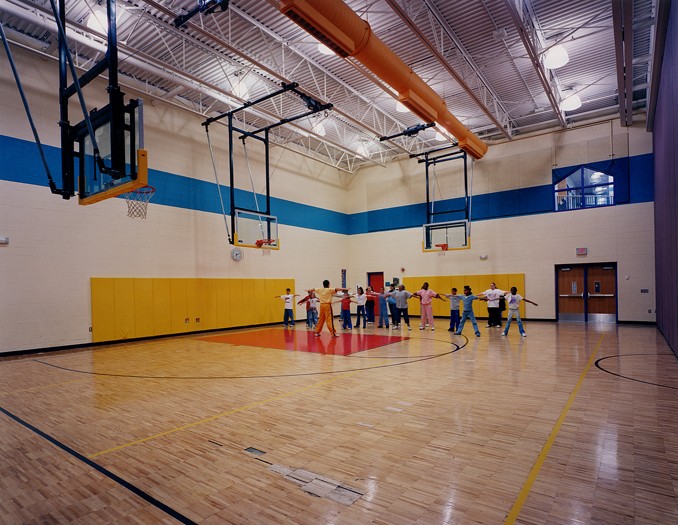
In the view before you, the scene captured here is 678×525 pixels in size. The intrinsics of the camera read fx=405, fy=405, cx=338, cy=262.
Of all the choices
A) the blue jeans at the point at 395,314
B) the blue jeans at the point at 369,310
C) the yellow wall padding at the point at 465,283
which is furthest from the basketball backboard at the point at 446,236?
the blue jeans at the point at 369,310

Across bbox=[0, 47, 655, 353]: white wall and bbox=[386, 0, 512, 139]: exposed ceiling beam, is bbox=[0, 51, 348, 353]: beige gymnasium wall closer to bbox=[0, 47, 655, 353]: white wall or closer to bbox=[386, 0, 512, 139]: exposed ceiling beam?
bbox=[0, 47, 655, 353]: white wall

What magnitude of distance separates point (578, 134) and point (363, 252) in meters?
11.2

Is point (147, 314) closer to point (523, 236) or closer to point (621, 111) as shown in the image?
point (523, 236)

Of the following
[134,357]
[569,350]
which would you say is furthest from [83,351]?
[569,350]

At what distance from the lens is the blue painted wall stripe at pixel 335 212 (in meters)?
11.2

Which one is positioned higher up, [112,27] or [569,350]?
[112,27]

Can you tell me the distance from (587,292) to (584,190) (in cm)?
404

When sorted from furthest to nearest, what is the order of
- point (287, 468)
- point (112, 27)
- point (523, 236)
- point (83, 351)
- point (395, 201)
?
1. point (395, 201)
2. point (523, 236)
3. point (83, 351)
4. point (112, 27)
5. point (287, 468)

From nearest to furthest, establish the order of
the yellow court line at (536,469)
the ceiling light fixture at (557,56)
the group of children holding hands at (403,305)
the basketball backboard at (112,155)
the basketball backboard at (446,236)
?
the yellow court line at (536,469), the basketball backboard at (112,155), the ceiling light fixture at (557,56), the group of children holding hands at (403,305), the basketball backboard at (446,236)

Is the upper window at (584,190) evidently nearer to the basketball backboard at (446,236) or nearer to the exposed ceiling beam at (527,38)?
the basketball backboard at (446,236)

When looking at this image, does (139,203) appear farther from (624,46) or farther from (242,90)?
(624,46)

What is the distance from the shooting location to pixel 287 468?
3.69m

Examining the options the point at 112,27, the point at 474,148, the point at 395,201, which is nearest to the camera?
the point at 112,27

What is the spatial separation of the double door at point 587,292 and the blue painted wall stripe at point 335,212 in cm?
265
